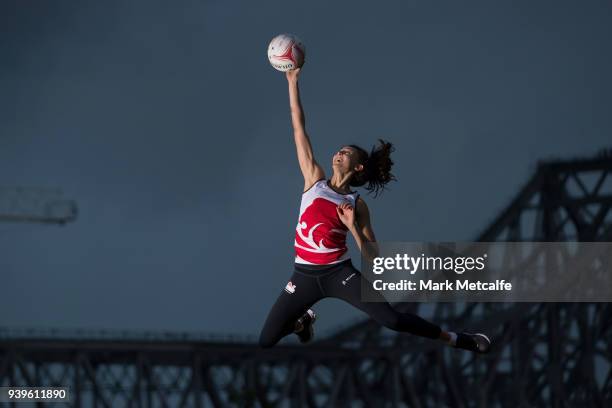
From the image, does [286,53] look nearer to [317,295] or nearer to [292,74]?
[292,74]

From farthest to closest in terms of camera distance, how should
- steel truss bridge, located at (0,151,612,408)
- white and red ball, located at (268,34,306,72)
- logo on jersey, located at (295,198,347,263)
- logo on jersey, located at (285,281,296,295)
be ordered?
steel truss bridge, located at (0,151,612,408), white and red ball, located at (268,34,306,72), logo on jersey, located at (285,281,296,295), logo on jersey, located at (295,198,347,263)

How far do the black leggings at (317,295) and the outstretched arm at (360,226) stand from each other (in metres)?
0.38

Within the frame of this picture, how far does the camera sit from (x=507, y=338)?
10100cm

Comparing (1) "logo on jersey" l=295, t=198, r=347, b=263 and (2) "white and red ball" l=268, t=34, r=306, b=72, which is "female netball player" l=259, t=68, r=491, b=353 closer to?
(1) "logo on jersey" l=295, t=198, r=347, b=263

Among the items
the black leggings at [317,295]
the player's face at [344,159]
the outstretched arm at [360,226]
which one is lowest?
the black leggings at [317,295]

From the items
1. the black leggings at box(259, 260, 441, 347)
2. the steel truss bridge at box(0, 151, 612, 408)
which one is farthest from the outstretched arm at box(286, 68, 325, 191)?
the steel truss bridge at box(0, 151, 612, 408)

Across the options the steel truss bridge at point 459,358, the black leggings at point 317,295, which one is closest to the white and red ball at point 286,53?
the black leggings at point 317,295

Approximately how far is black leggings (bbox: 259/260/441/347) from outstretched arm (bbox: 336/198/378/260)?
1.26ft

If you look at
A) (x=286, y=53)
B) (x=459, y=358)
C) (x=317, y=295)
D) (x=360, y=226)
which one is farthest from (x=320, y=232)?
(x=459, y=358)

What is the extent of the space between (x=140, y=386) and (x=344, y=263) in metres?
61.4

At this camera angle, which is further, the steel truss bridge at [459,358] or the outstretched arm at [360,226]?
the steel truss bridge at [459,358]

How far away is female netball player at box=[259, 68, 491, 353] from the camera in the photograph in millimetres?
23703

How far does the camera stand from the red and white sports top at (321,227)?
939 inches

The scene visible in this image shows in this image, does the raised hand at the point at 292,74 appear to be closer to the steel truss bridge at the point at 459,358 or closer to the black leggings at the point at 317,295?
the black leggings at the point at 317,295
